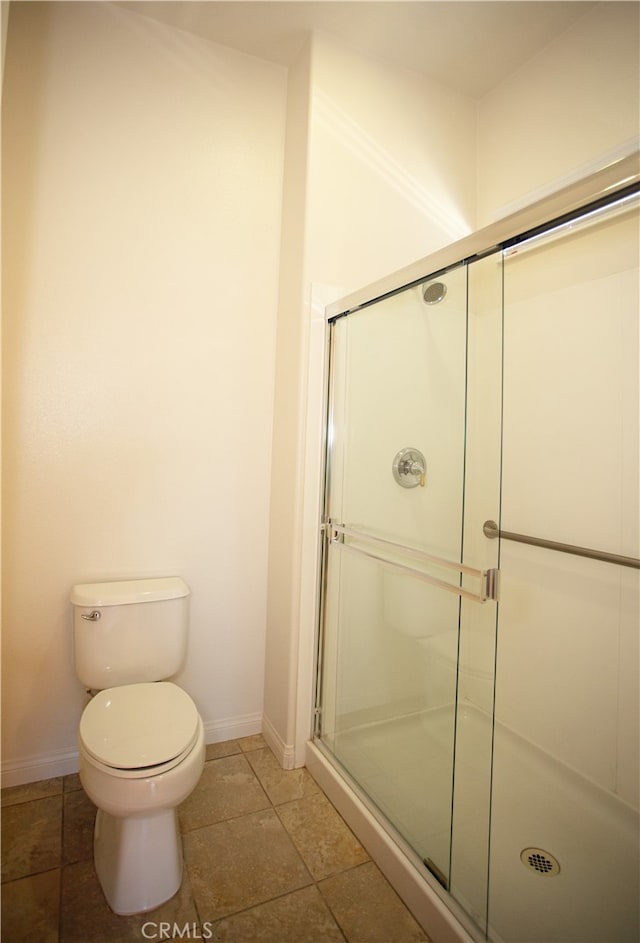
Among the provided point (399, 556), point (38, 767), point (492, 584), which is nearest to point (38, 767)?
point (38, 767)

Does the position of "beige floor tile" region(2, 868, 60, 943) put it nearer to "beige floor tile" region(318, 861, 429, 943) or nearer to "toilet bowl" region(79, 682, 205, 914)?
"toilet bowl" region(79, 682, 205, 914)

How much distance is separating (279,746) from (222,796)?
288 millimetres

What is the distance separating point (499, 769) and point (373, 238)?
2.06 m

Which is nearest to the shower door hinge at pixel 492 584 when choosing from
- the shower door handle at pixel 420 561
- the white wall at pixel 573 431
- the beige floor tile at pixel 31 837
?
the shower door handle at pixel 420 561

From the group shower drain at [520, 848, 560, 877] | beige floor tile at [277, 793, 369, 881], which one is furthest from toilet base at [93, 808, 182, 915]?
shower drain at [520, 848, 560, 877]

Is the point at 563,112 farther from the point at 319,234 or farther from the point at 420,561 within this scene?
the point at 420,561

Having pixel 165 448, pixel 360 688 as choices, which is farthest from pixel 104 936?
pixel 165 448

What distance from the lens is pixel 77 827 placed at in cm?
157

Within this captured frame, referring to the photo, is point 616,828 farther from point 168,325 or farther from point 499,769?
point 168,325

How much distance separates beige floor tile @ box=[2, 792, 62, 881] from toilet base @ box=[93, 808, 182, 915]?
20 centimetres

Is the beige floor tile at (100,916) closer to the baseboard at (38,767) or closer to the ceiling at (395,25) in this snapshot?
the baseboard at (38,767)

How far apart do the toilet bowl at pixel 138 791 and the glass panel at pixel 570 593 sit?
0.89 metres

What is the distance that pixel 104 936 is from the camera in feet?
4.05

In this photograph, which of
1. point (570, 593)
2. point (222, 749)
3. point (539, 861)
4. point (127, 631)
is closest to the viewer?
point (539, 861)
